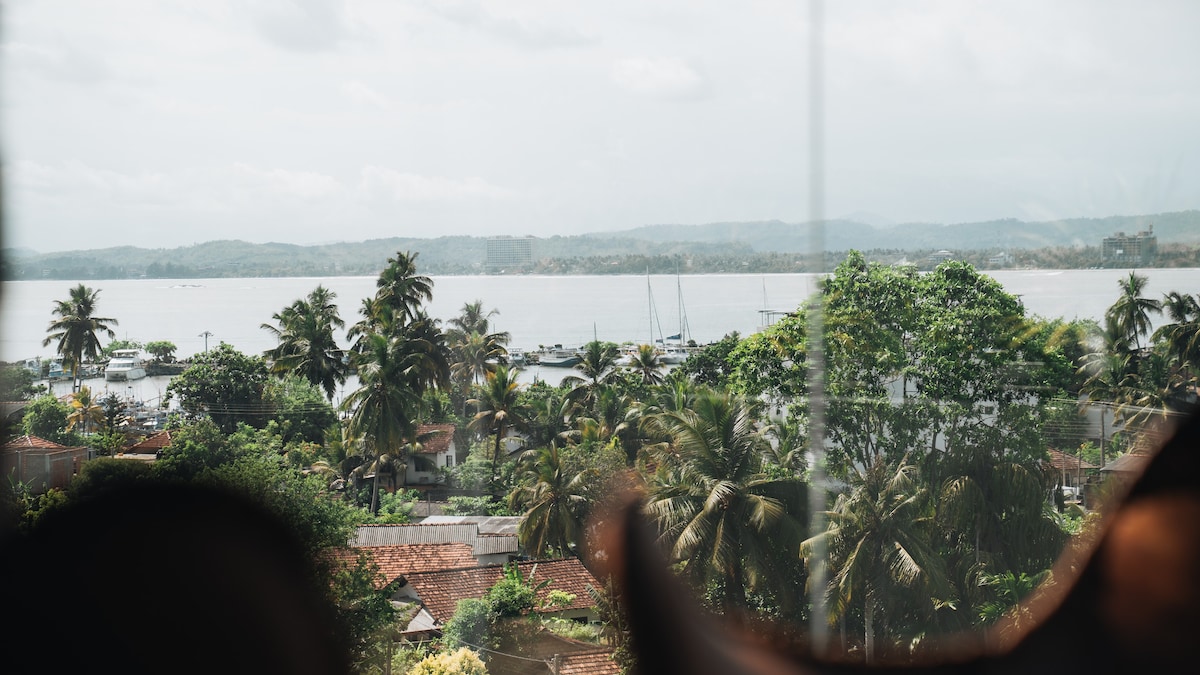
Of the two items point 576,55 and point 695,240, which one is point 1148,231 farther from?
point 576,55

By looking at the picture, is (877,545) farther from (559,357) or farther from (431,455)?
(431,455)

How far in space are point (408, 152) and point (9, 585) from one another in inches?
177

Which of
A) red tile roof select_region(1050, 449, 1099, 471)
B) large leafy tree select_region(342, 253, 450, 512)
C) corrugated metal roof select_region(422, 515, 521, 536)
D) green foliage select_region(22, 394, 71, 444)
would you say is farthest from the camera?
large leafy tree select_region(342, 253, 450, 512)

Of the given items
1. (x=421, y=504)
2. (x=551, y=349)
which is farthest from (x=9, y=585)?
(x=421, y=504)

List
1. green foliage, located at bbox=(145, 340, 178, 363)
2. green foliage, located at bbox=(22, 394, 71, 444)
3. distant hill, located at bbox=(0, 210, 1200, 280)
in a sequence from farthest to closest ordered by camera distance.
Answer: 1. green foliage, located at bbox=(145, 340, 178, 363)
2. green foliage, located at bbox=(22, 394, 71, 444)
3. distant hill, located at bbox=(0, 210, 1200, 280)

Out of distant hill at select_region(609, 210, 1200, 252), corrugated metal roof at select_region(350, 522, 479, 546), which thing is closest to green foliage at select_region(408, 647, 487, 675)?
corrugated metal roof at select_region(350, 522, 479, 546)

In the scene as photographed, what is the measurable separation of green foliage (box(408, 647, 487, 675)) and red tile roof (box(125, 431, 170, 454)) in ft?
5.84

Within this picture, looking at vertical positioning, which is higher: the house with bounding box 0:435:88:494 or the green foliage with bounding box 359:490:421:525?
the house with bounding box 0:435:88:494

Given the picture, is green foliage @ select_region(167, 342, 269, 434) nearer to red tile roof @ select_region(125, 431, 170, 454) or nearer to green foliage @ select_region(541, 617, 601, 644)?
red tile roof @ select_region(125, 431, 170, 454)

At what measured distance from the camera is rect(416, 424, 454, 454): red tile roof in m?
6.18

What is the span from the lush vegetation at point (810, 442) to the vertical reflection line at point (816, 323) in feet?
0.12

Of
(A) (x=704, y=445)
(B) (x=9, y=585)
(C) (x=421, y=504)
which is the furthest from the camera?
(C) (x=421, y=504)

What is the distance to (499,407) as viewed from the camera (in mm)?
5711

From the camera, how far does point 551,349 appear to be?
522 cm
